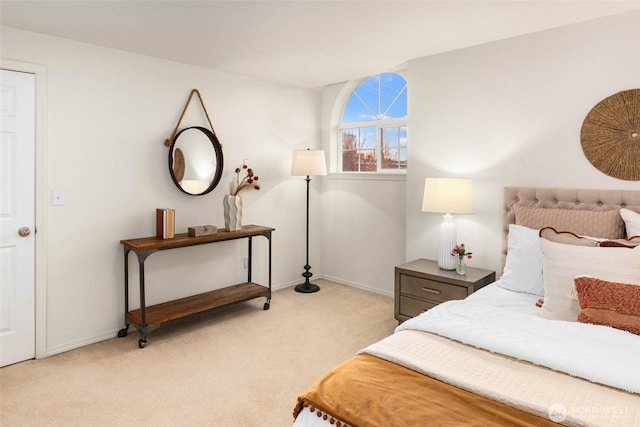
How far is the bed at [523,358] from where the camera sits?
1224 millimetres

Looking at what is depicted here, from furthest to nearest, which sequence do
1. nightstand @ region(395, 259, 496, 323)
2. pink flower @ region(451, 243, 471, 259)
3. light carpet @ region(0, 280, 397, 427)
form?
1. pink flower @ region(451, 243, 471, 259)
2. nightstand @ region(395, 259, 496, 323)
3. light carpet @ region(0, 280, 397, 427)

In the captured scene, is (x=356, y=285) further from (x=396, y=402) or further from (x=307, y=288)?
(x=396, y=402)

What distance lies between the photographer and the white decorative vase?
369cm

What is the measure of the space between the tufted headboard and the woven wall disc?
0.14 metres

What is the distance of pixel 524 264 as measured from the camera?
8.13 feet

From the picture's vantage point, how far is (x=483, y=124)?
10.5 ft

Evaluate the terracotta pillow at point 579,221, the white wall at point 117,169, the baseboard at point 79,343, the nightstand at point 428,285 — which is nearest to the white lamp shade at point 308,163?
the white wall at point 117,169

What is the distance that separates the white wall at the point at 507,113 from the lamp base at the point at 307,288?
4.19ft

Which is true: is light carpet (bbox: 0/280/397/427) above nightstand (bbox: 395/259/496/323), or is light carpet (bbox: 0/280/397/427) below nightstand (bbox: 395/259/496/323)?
below

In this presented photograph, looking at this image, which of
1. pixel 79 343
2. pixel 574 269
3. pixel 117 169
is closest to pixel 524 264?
pixel 574 269

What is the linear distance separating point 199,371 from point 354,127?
310cm

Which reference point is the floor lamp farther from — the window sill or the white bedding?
the white bedding

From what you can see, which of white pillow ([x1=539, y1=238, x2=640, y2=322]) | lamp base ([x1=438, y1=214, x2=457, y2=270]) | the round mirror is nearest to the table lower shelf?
the round mirror

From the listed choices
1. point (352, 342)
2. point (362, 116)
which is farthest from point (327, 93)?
point (352, 342)
